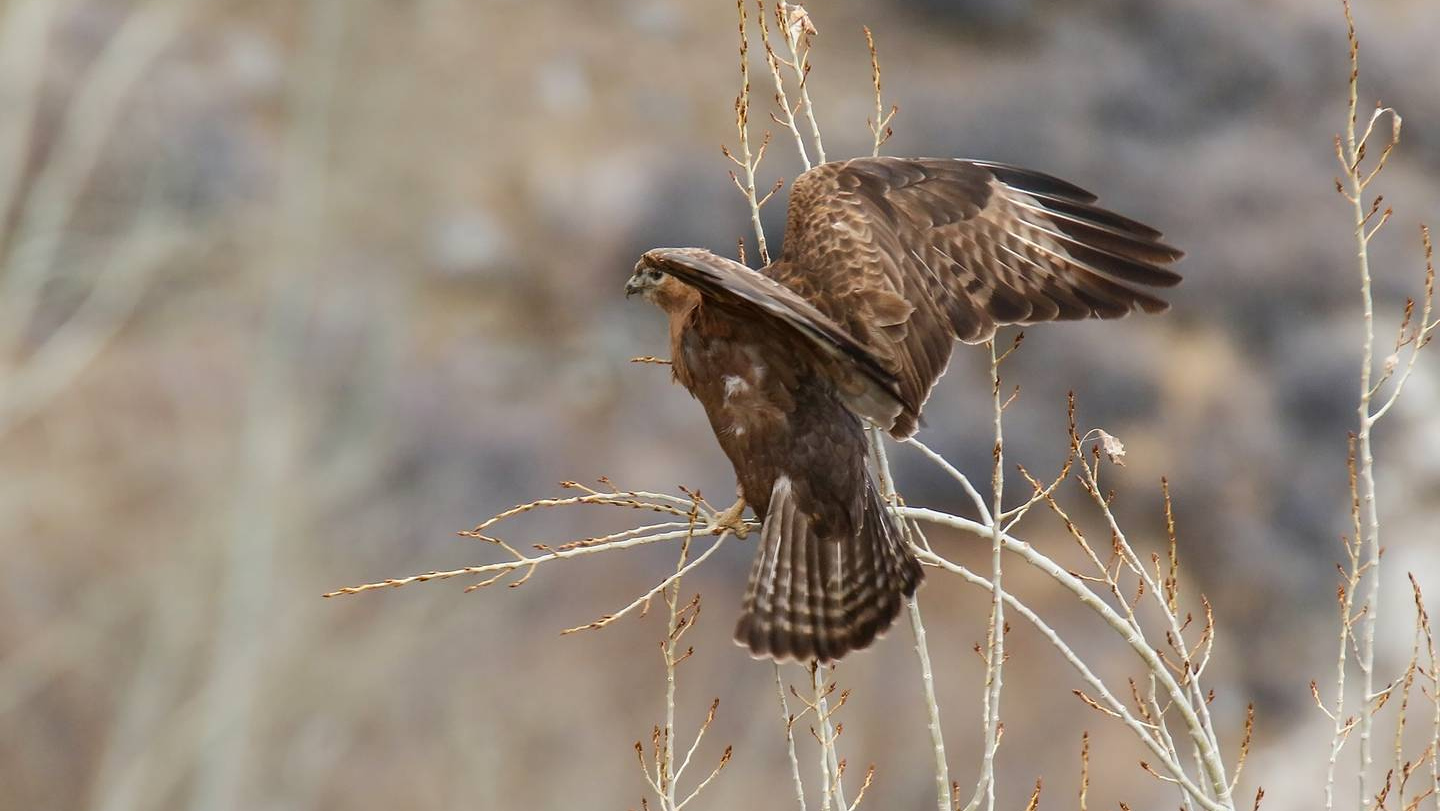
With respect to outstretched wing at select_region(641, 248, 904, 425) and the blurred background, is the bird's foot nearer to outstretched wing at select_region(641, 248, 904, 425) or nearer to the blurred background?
outstretched wing at select_region(641, 248, 904, 425)

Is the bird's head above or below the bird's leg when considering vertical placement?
above

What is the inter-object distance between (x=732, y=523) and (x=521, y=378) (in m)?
25.0

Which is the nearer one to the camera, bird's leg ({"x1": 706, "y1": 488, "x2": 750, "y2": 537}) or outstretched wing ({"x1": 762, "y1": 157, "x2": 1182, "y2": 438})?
bird's leg ({"x1": 706, "y1": 488, "x2": 750, "y2": 537})

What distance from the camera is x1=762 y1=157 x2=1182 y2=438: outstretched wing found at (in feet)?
19.5

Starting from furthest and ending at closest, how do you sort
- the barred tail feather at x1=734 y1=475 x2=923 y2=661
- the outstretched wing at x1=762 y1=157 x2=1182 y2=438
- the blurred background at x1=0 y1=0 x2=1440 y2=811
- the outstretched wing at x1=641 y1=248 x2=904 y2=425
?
the blurred background at x1=0 y1=0 x2=1440 y2=811
the outstretched wing at x1=762 y1=157 x2=1182 y2=438
the barred tail feather at x1=734 y1=475 x2=923 y2=661
the outstretched wing at x1=641 y1=248 x2=904 y2=425

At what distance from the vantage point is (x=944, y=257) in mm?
6441

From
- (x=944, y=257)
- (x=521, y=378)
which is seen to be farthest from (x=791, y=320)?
(x=521, y=378)

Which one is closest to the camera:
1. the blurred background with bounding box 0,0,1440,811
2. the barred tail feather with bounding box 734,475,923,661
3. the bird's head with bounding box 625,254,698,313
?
the barred tail feather with bounding box 734,475,923,661

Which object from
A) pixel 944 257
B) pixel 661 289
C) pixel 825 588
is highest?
pixel 944 257

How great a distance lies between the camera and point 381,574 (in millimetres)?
27344

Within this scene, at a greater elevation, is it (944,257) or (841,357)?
(944,257)

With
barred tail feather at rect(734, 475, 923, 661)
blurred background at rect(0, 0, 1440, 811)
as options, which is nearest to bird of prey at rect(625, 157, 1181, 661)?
barred tail feather at rect(734, 475, 923, 661)

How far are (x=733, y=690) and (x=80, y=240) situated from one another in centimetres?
1530

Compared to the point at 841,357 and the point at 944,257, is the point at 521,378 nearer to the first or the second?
the point at 944,257
